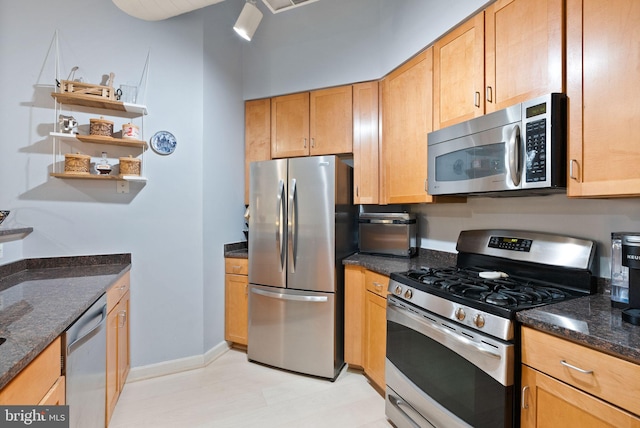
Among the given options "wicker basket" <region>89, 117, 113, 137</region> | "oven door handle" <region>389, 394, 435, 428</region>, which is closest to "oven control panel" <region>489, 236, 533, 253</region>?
"oven door handle" <region>389, 394, 435, 428</region>

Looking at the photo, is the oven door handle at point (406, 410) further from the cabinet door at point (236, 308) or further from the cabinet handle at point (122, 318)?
the cabinet handle at point (122, 318)

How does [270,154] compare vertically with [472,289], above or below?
above

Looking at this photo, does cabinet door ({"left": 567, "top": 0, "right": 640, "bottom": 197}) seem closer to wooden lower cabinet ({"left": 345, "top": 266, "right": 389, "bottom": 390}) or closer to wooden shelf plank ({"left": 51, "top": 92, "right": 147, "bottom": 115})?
wooden lower cabinet ({"left": 345, "top": 266, "right": 389, "bottom": 390})

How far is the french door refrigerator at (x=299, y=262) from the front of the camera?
2.32 m

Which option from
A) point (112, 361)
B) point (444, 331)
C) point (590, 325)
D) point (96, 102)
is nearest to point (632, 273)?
point (590, 325)

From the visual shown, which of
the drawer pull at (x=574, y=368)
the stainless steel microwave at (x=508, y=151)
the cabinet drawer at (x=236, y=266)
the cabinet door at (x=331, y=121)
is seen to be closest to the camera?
the drawer pull at (x=574, y=368)

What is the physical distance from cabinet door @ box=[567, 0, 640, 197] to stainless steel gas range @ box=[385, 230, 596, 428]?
439mm

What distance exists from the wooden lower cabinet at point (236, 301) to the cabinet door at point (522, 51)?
2269 millimetres

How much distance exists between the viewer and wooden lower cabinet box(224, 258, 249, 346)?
107 inches

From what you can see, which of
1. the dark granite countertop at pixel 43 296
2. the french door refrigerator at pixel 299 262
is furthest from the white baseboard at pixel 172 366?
the dark granite countertop at pixel 43 296

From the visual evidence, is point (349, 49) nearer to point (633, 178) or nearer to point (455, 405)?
point (633, 178)

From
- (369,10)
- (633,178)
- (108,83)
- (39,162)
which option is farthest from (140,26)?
(633,178)

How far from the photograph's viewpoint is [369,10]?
2471mm

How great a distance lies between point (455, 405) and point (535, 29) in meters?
1.76
